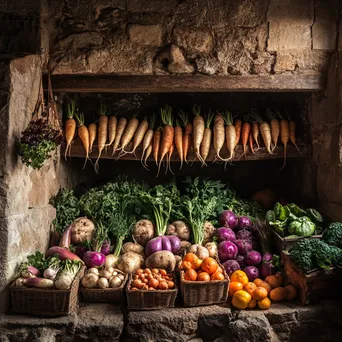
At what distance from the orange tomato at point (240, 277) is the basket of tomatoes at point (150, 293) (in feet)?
2.09

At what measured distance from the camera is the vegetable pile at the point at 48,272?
A: 384 centimetres

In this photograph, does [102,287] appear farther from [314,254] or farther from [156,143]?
[314,254]

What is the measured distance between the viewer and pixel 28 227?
421cm

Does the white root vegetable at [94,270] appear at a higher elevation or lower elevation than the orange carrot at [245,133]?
lower

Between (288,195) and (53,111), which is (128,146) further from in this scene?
(288,195)

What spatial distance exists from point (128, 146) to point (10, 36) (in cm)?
176

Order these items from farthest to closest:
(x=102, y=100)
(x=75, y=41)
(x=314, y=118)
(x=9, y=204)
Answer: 1. (x=102, y=100)
2. (x=314, y=118)
3. (x=75, y=41)
4. (x=9, y=204)

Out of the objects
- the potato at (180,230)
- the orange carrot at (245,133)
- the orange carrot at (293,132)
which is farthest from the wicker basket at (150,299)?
the orange carrot at (293,132)

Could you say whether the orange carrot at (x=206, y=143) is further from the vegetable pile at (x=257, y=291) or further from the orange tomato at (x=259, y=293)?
the orange tomato at (x=259, y=293)

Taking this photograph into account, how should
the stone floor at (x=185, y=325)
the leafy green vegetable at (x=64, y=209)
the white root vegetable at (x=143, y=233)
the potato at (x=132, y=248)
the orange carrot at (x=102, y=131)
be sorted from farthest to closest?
the orange carrot at (x=102, y=131)
the leafy green vegetable at (x=64, y=209)
the white root vegetable at (x=143, y=233)
the potato at (x=132, y=248)
the stone floor at (x=185, y=325)

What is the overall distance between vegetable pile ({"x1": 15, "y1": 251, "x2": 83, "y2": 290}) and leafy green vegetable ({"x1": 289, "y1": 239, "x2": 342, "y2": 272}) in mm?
2142

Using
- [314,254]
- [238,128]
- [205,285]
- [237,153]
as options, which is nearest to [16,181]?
[205,285]

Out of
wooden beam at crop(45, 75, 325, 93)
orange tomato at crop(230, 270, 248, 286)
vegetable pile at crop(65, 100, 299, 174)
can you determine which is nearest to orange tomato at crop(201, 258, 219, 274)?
orange tomato at crop(230, 270, 248, 286)

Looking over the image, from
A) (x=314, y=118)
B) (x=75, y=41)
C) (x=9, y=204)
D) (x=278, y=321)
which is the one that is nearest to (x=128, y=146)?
(x=75, y=41)
